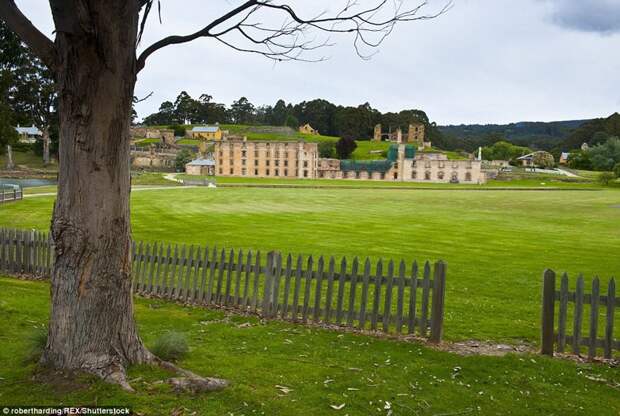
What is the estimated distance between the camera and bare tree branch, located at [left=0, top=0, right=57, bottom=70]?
4.79 meters

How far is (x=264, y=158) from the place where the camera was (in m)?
115

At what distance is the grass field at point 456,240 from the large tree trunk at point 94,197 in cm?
574

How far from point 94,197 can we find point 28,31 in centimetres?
174

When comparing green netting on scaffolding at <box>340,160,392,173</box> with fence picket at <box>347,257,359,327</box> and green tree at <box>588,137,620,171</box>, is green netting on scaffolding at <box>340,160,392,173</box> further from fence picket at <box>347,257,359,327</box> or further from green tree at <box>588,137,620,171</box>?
fence picket at <box>347,257,359,327</box>

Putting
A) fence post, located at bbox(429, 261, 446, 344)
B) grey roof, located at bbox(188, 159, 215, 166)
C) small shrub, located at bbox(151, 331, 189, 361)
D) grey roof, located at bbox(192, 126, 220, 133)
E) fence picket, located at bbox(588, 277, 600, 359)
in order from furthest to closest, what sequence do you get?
grey roof, located at bbox(192, 126, 220, 133) < grey roof, located at bbox(188, 159, 215, 166) < fence post, located at bbox(429, 261, 446, 344) < fence picket, located at bbox(588, 277, 600, 359) < small shrub, located at bbox(151, 331, 189, 361)

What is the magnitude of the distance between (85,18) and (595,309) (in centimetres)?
759

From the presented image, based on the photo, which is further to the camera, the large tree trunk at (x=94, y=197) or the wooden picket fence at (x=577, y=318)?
the wooden picket fence at (x=577, y=318)

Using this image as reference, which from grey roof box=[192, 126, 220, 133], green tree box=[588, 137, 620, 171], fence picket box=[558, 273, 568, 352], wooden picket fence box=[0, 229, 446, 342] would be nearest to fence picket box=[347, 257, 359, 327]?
wooden picket fence box=[0, 229, 446, 342]

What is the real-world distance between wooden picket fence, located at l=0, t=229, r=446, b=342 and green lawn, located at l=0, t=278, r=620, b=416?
59 centimetres

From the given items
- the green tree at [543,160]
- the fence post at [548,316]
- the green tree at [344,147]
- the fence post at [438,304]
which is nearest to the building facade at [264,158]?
the green tree at [344,147]

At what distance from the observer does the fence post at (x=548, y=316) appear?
7559 mm

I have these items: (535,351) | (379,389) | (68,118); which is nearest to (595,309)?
(535,351)

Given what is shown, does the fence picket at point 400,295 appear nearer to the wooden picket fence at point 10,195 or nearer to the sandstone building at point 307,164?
the wooden picket fence at point 10,195

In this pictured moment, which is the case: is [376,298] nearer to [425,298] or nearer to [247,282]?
[425,298]
